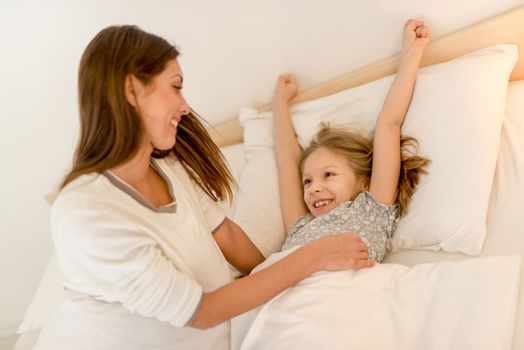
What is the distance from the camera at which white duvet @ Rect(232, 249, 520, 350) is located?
2.71 feet

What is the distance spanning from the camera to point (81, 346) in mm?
893

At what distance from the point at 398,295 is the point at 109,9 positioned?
143cm

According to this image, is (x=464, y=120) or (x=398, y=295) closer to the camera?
(x=398, y=295)

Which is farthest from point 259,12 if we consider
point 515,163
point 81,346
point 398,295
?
point 81,346

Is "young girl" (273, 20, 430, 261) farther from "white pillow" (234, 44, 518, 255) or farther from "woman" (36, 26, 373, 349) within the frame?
"woman" (36, 26, 373, 349)

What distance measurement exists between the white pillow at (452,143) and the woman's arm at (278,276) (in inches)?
8.1

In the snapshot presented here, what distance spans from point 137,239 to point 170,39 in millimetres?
1123

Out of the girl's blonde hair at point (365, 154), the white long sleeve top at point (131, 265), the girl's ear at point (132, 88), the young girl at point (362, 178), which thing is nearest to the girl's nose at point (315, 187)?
the young girl at point (362, 178)

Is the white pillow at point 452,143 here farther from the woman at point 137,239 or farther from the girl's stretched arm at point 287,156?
the woman at point 137,239

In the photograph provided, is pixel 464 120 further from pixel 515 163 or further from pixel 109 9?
pixel 109 9

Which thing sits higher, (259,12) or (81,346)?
(259,12)

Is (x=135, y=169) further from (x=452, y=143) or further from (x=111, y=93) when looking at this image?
(x=452, y=143)

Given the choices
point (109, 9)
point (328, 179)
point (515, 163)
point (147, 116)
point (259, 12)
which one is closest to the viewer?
point (147, 116)

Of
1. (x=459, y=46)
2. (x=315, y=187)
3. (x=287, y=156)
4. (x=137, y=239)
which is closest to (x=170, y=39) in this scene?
(x=287, y=156)
